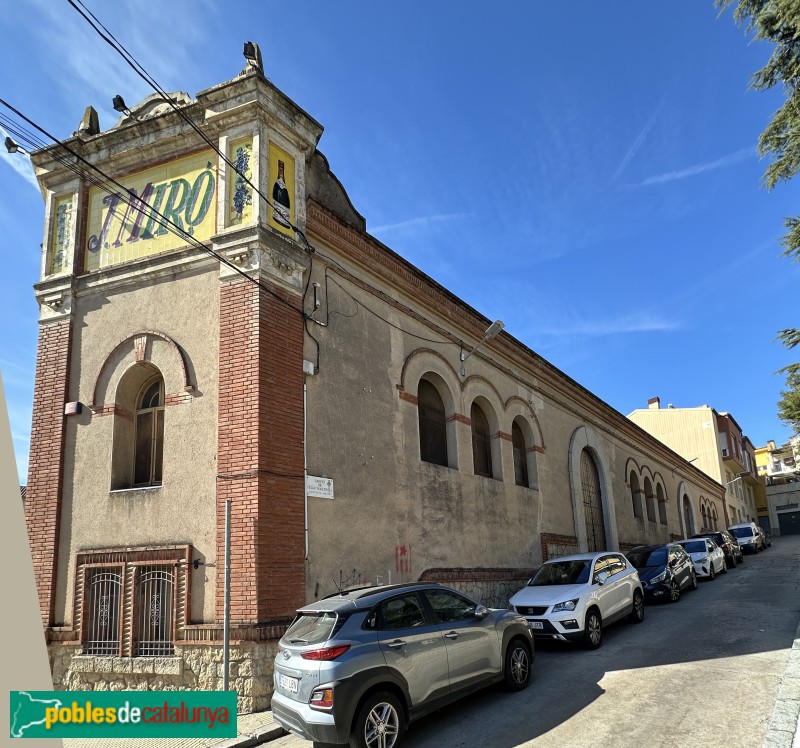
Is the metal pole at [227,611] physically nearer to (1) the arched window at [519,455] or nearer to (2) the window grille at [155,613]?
(2) the window grille at [155,613]

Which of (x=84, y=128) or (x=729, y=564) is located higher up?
(x=84, y=128)

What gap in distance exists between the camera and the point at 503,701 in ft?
26.2

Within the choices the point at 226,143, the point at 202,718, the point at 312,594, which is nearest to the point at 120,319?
the point at 226,143

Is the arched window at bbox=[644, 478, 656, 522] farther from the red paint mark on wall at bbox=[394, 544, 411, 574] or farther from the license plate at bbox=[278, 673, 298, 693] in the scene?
the license plate at bbox=[278, 673, 298, 693]

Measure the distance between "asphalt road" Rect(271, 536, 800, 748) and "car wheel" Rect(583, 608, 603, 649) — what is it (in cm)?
16

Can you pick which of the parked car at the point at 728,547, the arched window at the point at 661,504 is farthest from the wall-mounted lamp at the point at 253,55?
the arched window at the point at 661,504

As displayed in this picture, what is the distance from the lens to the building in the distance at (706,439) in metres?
53.1

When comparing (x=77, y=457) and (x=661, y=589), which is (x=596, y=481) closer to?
(x=661, y=589)

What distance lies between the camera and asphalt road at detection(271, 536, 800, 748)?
6.47m

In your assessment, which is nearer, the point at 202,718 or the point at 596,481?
the point at 202,718

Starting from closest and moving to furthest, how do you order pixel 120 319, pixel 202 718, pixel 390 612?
A: pixel 390 612
pixel 202 718
pixel 120 319

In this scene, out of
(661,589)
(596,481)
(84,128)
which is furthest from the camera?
(596,481)

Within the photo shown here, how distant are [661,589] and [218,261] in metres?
13.2

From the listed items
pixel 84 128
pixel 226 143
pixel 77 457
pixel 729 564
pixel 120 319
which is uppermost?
pixel 84 128
